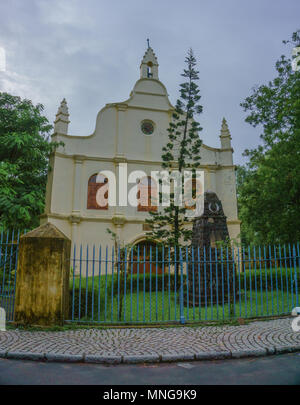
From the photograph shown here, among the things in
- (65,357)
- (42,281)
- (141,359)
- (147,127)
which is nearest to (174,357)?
(141,359)

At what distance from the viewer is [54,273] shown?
6.47 m

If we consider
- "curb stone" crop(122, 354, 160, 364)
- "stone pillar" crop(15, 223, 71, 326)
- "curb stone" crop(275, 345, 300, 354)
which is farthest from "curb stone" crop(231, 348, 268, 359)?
"stone pillar" crop(15, 223, 71, 326)

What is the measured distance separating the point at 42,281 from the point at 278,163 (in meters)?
10.9

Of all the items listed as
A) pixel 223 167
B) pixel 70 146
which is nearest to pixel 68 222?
pixel 70 146

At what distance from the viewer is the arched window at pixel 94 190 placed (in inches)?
705

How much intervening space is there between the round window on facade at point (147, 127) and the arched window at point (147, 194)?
316 centimetres

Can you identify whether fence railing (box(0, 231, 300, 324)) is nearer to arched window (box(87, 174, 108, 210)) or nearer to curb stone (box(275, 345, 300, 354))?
curb stone (box(275, 345, 300, 354))

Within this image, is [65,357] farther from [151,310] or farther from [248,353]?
[151,310]

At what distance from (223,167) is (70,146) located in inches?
388

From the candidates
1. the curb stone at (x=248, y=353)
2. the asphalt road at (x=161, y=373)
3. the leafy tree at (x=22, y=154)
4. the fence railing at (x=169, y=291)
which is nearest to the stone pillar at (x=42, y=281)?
the fence railing at (x=169, y=291)

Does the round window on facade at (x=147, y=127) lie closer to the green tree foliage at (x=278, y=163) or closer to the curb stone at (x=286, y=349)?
the green tree foliage at (x=278, y=163)

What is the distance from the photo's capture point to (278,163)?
521 inches

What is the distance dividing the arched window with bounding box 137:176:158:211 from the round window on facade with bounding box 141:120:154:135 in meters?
3.16
